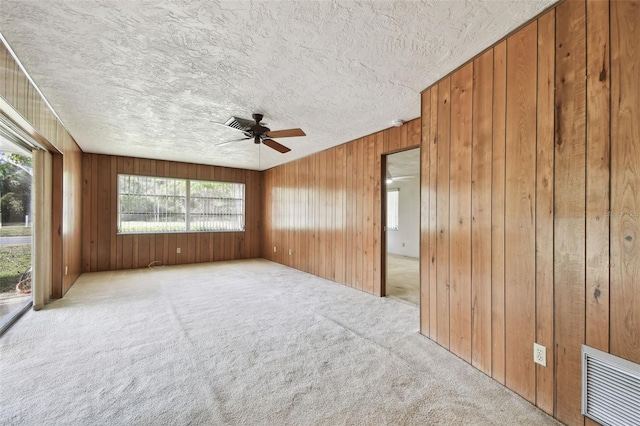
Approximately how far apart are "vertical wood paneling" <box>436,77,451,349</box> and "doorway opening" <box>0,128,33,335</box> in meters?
3.94

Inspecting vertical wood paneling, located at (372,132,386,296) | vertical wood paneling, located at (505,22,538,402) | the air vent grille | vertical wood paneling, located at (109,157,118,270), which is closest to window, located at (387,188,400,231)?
vertical wood paneling, located at (372,132,386,296)

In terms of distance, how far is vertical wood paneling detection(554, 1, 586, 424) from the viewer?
146 centimetres

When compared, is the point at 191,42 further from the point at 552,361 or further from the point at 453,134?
the point at 552,361

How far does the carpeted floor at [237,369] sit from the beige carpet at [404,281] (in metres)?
0.57

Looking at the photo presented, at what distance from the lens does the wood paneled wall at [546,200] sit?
1322 millimetres

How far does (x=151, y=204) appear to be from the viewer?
19.9 feet

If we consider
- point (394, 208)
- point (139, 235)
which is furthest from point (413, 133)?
point (139, 235)

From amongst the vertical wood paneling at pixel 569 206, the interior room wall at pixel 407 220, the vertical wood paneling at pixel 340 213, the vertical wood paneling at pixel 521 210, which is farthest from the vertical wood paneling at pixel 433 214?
the interior room wall at pixel 407 220

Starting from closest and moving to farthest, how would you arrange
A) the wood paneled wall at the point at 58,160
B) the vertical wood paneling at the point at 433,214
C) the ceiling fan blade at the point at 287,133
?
the wood paneled wall at the point at 58,160 → the vertical wood paneling at the point at 433,214 → the ceiling fan blade at the point at 287,133

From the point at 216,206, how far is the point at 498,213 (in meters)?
6.25

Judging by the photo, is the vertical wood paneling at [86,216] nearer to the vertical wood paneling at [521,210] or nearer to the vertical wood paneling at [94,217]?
the vertical wood paneling at [94,217]

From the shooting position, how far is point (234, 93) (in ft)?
8.89

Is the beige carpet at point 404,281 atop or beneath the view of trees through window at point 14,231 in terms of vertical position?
beneath

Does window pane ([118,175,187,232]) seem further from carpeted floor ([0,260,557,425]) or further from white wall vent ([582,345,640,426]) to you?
white wall vent ([582,345,640,426])
